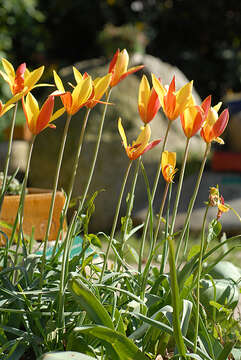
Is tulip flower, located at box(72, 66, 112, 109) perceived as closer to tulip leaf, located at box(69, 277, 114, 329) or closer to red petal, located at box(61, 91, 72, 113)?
red petal, located at box(61, 91, 72, 113)

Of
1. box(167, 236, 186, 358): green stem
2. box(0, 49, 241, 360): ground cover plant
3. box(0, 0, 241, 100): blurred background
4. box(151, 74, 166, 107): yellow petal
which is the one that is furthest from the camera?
box(0, 0, 241, 100): blurred background

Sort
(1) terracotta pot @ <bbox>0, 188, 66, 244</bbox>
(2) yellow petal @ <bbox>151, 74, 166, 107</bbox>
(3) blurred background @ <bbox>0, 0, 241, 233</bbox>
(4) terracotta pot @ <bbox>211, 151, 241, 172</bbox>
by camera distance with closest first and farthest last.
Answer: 1. (2) yellow petal @ <bbox>151, 74, 166, 107</bbox>
2. (1) terracotta pot @ <bbox>0, 188, 66, 244</bbox>
3. (4) terracotta pot @ <bbox>211, 151, 241, 172</bbox>
4. (3) blurred background @ <bbox>0, 0, 241, 233</bbox>

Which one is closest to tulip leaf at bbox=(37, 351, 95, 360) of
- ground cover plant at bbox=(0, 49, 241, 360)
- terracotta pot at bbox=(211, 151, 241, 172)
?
ground cover plant at bbox=(0, 49, 241, 360)

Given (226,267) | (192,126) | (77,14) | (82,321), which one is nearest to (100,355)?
(82,321)

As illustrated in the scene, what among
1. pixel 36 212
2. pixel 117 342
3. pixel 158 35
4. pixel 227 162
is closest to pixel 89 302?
pixel 117 342

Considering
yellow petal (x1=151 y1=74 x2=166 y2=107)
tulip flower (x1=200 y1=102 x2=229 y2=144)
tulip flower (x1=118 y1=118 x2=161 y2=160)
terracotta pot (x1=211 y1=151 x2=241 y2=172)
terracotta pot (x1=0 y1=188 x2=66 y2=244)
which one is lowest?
terracotta pot (x1=211 y1=151 x2=241 y2=172)

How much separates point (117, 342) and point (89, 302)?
0.09m

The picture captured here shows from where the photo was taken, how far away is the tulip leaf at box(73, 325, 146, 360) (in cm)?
95

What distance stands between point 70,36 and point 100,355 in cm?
887

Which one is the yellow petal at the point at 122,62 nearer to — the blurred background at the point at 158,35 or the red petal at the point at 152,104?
the red petal at the point at 152,104

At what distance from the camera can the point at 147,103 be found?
1.20 m

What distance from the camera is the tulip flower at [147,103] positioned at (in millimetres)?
1189

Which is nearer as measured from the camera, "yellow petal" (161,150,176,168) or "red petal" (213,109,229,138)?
Answer: "red petal" (213,109,229,138)

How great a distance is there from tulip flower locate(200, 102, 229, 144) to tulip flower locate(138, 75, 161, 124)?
0.12 meters
